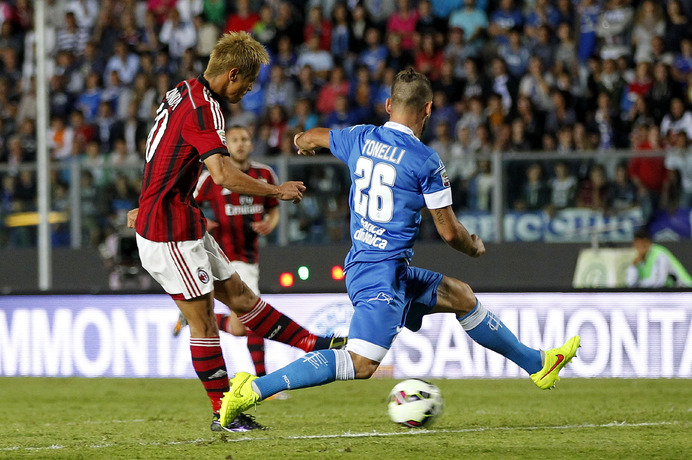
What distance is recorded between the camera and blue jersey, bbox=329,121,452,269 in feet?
18.9

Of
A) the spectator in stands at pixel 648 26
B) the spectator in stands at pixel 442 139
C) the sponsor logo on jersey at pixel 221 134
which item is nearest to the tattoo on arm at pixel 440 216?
the sponsor logo on jersey at pixel 221 134

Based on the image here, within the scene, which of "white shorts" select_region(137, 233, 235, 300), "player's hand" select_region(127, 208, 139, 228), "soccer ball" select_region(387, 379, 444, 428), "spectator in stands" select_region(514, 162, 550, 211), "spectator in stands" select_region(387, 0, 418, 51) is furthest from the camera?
"spectator in stands" select_region(387, 0, 418, 51)

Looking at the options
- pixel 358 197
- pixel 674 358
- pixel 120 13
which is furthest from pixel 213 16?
pixel 358 197

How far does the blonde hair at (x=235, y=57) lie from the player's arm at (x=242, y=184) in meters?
0.59

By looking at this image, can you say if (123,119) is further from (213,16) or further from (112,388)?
(112,388)

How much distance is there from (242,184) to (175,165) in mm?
515

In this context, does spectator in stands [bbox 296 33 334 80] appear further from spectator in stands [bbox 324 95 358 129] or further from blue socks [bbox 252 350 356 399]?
blue socks [bbox 252 350 356 399]

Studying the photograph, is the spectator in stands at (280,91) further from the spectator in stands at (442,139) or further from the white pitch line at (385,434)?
the white pitch line at (385,434)

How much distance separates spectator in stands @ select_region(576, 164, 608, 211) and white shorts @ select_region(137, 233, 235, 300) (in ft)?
21.7

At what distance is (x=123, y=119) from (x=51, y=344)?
18.9 feet

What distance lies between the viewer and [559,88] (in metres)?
14.3

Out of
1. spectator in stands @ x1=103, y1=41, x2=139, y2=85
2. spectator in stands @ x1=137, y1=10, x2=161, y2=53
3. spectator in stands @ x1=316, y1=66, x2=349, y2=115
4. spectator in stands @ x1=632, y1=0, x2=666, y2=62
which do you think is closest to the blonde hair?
spectator in stands @ x1=316, y1=66, x2=349, y2=115

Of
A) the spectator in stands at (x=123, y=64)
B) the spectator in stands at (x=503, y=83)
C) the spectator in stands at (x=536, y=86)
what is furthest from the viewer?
the spectator in stands at (x=123, y=64)

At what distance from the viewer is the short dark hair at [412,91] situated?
5.89 m
